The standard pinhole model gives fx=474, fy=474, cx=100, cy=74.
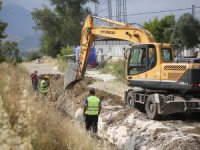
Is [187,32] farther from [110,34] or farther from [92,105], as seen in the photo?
[92,105]

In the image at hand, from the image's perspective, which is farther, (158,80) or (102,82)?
Answer: (102,82)

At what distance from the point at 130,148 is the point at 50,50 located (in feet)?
208

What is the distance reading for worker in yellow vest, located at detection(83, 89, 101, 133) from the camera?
14602 mm

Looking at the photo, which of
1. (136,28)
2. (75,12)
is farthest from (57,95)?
(75,12)

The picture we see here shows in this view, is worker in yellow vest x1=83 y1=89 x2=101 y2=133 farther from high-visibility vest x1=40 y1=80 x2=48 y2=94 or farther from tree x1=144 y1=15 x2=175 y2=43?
tree x1=144 y1=15 x2=175 y2=43

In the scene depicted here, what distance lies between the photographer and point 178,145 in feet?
41.3

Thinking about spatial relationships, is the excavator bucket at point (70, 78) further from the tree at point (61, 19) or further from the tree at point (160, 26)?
the tree at point (61, 19)

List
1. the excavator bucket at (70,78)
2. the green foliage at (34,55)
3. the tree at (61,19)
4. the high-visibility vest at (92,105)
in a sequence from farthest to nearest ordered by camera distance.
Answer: the green foliage at (34,55), the tree at (61,19), the excavator bucket at (70,78), the high-visibility vest at (92,105)

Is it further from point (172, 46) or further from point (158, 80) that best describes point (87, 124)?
point (172, 46)

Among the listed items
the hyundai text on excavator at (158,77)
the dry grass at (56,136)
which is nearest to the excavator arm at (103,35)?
the hyundai text on excavator at (158,77)

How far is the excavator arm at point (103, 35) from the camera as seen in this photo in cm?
1825

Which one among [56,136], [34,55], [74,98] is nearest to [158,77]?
[56,136]

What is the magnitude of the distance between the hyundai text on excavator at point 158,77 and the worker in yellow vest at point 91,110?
2.27 metres

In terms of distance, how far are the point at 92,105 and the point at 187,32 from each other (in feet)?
145
